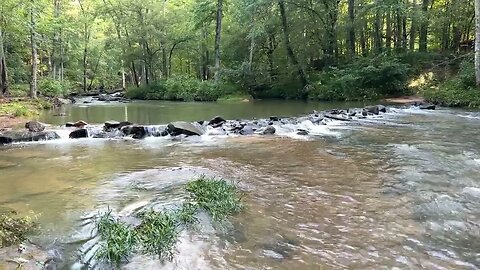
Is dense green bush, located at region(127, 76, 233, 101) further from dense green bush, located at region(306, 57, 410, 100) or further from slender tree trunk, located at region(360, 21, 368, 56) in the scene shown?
slender tree trunk, located at region(360, 21, 368, 56)

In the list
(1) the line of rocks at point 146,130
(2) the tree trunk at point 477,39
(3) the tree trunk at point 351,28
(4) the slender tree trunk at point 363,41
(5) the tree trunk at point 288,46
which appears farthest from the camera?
(4) the slender tree trunk at point 363,41

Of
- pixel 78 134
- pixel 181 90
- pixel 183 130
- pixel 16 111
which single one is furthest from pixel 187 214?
pixel 181 90

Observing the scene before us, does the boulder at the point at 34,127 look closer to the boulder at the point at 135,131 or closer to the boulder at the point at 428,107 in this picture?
the boulder at the point at 135,131

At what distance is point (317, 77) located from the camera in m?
27.6

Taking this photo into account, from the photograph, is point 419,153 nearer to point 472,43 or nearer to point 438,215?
point 438,215

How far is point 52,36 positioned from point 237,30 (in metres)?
14.3

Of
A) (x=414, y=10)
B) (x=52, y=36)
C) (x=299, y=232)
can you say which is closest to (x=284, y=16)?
(x=414, y=10)

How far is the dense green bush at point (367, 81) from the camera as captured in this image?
24.0 metres

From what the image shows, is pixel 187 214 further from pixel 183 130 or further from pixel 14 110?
pixel 14 110

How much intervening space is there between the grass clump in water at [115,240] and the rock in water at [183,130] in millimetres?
7858

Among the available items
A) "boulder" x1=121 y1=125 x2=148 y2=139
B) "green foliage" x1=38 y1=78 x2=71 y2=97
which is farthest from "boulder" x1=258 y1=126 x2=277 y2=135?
"green foliage" x1=38 y1=78 x2=71 y2=97

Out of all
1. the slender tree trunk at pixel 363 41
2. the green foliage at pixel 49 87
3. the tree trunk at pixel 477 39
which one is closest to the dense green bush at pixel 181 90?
the green foliage at pixel 49 87

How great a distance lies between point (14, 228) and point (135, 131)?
8330 millimetres

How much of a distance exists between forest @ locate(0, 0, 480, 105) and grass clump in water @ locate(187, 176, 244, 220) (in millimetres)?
17109
